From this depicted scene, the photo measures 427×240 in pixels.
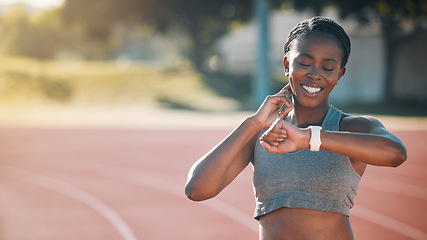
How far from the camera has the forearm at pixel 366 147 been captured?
1878 mm

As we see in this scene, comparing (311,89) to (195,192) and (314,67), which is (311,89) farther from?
(195,192)

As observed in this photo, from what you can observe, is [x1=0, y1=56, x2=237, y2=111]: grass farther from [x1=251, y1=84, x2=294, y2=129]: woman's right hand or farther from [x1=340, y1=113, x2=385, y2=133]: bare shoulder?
[x1=340, y1=113, x2=385, y2=133]: bare shoulder

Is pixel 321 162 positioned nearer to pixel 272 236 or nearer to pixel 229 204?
pixel 272 236

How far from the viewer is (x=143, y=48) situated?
9812cm

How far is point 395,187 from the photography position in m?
9.58

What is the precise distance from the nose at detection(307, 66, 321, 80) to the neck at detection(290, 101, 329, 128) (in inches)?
5.7

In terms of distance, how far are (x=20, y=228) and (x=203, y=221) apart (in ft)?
8.15

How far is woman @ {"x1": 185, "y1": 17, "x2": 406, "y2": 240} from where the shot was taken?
75.2 inches

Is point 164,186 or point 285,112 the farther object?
point 164,186

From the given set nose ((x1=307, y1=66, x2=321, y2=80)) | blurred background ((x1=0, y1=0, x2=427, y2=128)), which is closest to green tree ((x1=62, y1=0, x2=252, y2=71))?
blurred background ((x1=0, y1=0, x2=427, y2=128))

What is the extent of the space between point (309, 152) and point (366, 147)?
0.22m

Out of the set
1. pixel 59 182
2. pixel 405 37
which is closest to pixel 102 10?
pixel 405 37

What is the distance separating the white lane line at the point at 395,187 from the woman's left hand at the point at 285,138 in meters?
7.58

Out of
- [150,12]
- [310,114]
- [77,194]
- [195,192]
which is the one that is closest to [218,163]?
[195,192]
